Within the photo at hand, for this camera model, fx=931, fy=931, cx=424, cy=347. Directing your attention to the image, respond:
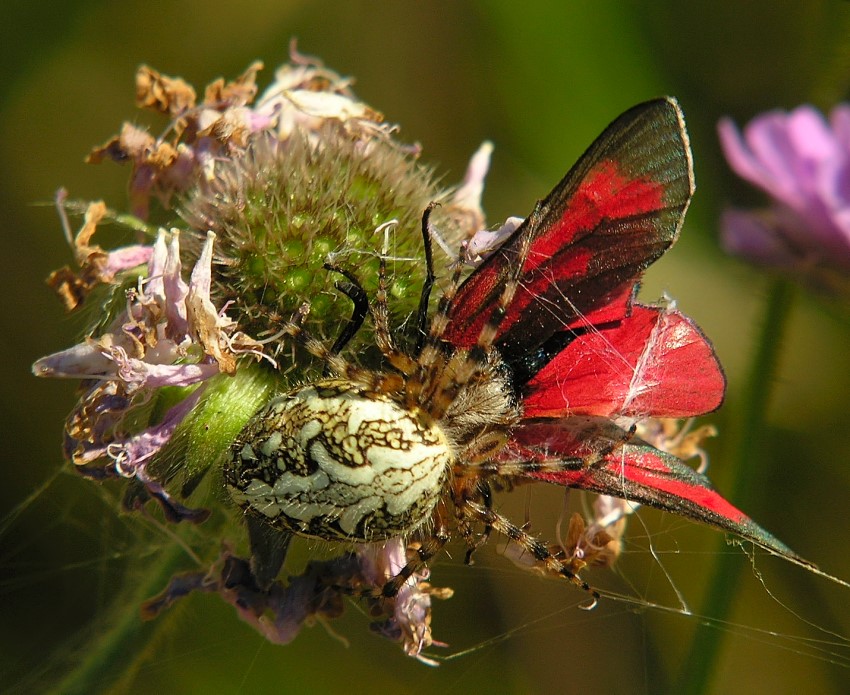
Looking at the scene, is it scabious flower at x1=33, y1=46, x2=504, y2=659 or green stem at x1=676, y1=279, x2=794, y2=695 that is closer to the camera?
scabious flower at x1=33, y1=46, x2=504, y2=659

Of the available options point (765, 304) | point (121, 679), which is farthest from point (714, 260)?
point (121, 679)

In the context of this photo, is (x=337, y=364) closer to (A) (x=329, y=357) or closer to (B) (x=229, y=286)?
(A) (x=329, y=357)

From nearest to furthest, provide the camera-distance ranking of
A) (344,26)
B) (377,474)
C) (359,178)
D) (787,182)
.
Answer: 1. (377,474)
2. (359,178)
3. (787,182)
4. (344,26)

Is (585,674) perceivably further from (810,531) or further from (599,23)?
(599,23)

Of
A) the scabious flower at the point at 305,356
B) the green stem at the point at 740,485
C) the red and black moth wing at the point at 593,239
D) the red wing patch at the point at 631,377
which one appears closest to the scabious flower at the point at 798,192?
the green stem at the point at 740,485

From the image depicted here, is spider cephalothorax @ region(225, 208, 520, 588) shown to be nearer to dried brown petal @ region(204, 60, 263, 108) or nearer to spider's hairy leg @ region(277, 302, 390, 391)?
spider's hairy leg @ region(277, 302, 390, 391)

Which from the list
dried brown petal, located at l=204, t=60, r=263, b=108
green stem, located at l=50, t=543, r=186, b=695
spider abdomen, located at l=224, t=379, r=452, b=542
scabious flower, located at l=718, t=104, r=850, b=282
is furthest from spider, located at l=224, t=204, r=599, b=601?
scabious flower, located at l=718, t=104, r=850, b=282
